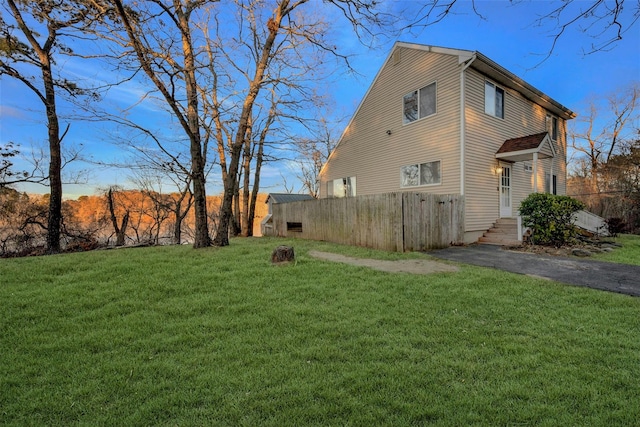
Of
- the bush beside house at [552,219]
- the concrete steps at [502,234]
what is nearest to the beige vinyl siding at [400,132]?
the concrete steps at [502,234]

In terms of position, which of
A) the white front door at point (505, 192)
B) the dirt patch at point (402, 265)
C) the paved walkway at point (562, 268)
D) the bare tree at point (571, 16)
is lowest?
the paved walkway at point (562, 268)

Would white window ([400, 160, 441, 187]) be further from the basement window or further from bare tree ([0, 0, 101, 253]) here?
bare tree ([0, 0, 101, 253])

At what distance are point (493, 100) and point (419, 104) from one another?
2606mm

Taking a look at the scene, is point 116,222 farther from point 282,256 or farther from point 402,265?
point 402,265

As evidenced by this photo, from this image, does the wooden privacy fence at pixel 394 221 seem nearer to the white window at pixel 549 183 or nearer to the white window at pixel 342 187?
the white window at pixel 342 187

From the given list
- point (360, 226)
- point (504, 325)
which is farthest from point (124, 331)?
point (360, 226)

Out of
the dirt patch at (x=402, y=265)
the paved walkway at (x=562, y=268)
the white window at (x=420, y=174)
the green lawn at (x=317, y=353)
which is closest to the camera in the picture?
the green lawn at (x=317, y=353)

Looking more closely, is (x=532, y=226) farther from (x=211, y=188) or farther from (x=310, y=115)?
(x=211, y=188)

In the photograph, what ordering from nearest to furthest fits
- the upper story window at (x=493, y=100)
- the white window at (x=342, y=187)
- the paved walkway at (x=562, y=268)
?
the paved walkway at (x=562, y=268) < the upper story window at (x=493, y=100) < the white window at (x=342, y=187)

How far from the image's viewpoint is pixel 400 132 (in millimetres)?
11922

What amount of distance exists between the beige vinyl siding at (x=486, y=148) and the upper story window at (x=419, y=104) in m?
1.29

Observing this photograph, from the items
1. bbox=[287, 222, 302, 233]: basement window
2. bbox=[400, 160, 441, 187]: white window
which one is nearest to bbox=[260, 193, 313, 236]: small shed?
bbox=[287, 222, 302, 233]: basement window

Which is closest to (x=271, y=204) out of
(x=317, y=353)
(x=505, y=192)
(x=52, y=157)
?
(x=52, y=157)

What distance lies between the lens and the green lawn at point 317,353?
1.89 m
